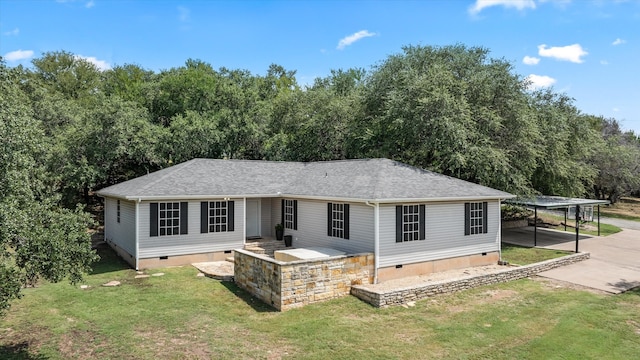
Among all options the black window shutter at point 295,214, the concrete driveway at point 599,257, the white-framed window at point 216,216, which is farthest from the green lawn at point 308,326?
the black window shutter at point 295,214

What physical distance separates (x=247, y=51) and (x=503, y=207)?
2500cm

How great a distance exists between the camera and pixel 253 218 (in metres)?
18.3

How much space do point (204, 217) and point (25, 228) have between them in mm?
8975

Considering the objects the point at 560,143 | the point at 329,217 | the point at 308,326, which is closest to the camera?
the point at 308,326

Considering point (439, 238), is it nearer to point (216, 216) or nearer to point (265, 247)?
point (265, 247)

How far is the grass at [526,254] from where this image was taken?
656 inches

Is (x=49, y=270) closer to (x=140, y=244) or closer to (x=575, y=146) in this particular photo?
(x=140, y=244)

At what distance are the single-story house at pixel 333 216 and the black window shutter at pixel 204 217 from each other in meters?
0.04

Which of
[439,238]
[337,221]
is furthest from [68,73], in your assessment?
[439,238]

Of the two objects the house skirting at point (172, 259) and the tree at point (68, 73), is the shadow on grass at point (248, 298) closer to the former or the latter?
the house skirting at point (172, 259)

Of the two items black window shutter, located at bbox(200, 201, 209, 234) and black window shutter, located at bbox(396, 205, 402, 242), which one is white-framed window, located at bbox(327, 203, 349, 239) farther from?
black window shutter, located at bbox(200, 201, 209, 234)

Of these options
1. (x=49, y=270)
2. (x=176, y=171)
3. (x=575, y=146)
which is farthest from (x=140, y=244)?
(x=575, y=146)

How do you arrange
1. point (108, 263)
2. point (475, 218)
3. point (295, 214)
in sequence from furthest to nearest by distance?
1. point (295, 214)
2. point (475, 218)
3. point (108, 263)

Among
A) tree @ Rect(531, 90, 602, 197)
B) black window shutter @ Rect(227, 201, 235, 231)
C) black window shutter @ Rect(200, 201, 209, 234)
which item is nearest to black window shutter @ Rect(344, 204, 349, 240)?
black window shutter @ Rect(227, 201, 235, 231)
